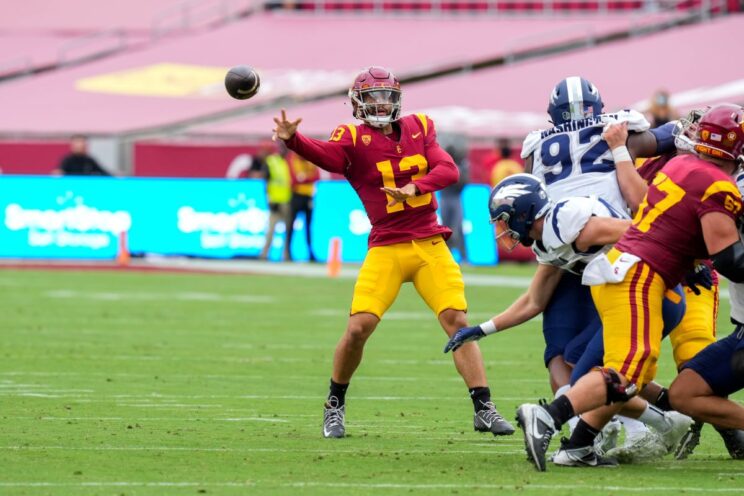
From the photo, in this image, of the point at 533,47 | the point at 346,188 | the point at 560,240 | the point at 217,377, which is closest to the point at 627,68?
the point at 533,47

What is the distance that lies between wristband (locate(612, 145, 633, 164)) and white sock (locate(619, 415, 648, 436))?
120 cm

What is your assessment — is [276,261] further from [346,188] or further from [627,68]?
Result: [627,68]

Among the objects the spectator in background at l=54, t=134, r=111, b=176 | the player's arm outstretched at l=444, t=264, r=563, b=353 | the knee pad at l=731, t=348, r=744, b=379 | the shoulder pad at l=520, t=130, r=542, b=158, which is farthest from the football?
the spectator in background at l=54, t=134, r=111, b=176

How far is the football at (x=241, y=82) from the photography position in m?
8.65

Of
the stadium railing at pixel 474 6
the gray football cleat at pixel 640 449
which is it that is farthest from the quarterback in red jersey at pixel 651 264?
the stadium railing at pixel 474 6

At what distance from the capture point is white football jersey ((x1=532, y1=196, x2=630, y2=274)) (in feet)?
23.2

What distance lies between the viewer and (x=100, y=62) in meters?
35.2

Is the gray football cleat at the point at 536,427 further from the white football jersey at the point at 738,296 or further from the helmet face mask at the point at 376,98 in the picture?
the helmet face mask at the point at 376,98

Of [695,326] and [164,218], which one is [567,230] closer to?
[695,326]

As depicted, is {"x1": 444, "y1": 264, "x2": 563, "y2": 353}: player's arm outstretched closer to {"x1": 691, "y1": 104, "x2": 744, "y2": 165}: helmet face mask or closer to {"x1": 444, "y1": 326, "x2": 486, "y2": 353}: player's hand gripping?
{"x1": 444, "y1": 326, "x2": 486, "y2": 353}: player's hand gripping

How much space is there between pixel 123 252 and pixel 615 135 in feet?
49.7

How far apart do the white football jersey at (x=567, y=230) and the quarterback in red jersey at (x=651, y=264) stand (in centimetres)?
16

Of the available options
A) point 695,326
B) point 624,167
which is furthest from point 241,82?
point 695,326

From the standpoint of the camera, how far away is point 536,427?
6770 mm
